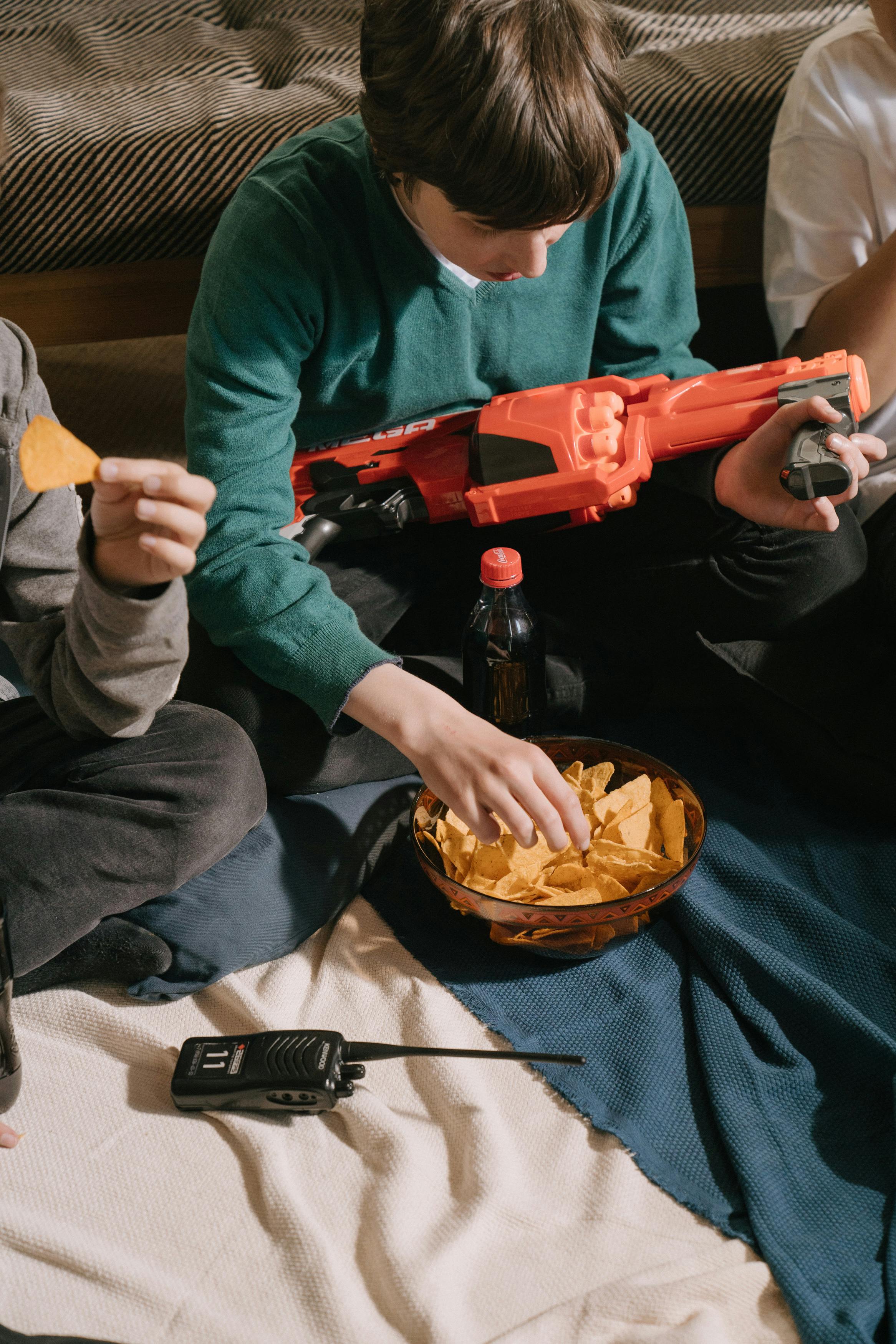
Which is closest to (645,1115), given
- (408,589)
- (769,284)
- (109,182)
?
(408,589)

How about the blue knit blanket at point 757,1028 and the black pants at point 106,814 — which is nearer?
the blue knit blanket at point 757,1028

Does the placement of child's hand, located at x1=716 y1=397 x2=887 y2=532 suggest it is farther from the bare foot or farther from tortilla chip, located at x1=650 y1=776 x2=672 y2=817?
the bare foot

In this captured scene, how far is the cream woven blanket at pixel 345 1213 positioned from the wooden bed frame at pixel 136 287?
36.2 inches

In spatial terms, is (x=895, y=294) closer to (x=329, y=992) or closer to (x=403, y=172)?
(x=403, y=172)

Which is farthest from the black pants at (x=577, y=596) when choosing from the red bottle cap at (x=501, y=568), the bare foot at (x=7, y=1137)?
the bare foot at (x=7, y=1137)

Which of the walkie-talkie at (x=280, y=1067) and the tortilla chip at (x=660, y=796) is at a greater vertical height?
the tortilla chip at (x=660, y=796)

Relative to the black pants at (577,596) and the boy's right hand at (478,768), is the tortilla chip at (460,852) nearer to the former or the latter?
the boy's right hand at (478,768)

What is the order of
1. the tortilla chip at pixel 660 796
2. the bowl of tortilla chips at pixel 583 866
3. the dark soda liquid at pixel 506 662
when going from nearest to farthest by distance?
the bowl of tortilla chips at pixel 583 866 → the tortilla chip at pixel 660 796 → the dark soda liquid at pixel 506 662

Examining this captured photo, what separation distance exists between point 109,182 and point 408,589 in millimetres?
655

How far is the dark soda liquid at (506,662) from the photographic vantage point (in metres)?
1.05

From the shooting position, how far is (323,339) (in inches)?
40.8

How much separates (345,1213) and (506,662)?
528 millimetres

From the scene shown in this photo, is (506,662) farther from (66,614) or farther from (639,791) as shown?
(66,614)

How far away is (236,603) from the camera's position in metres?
0.97
